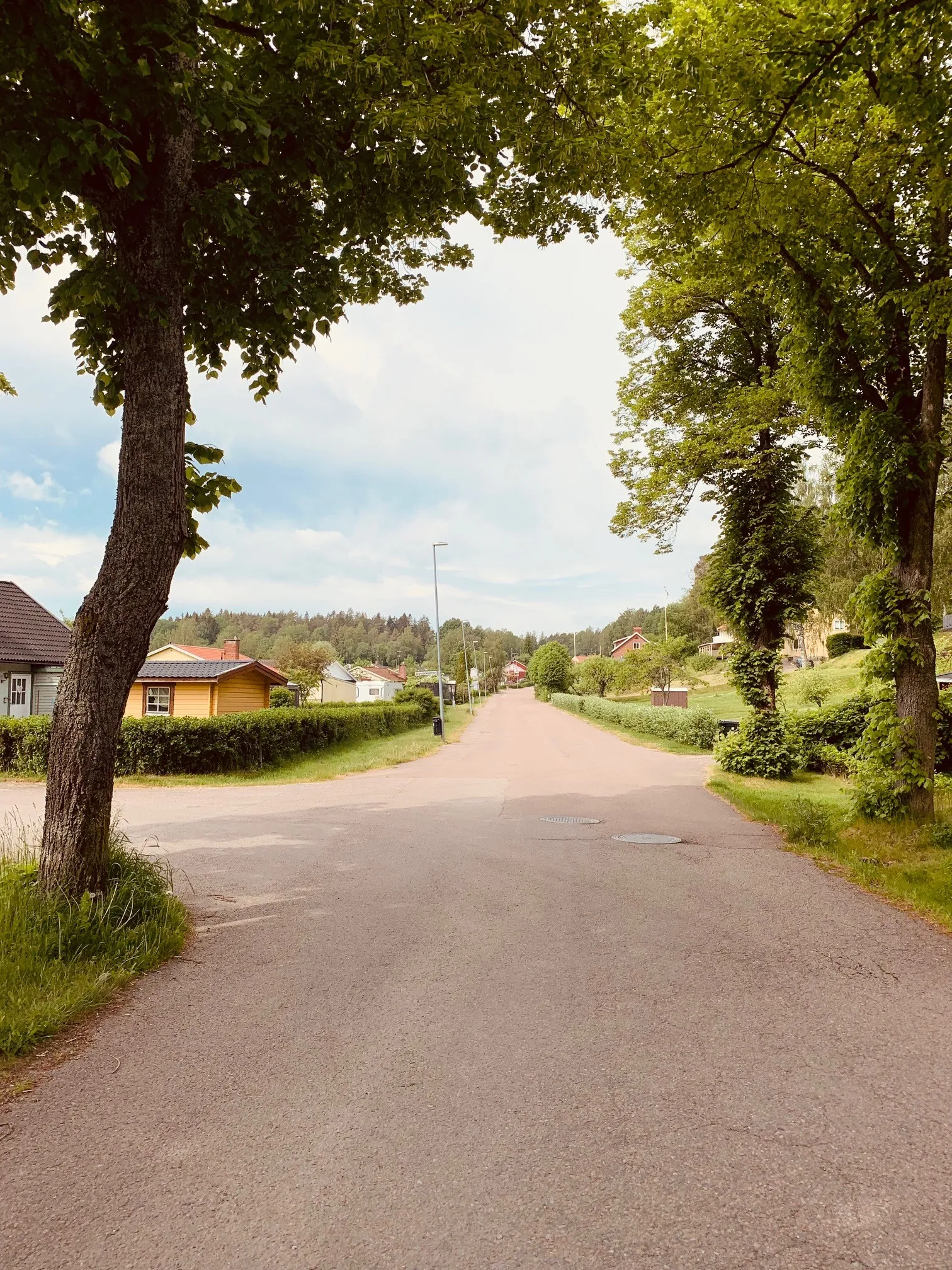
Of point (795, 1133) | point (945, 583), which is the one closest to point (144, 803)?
point (795, 1133)

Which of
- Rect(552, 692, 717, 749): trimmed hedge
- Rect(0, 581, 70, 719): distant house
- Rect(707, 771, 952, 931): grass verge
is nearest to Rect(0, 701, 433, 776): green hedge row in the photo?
Rect(0, 581, 70, 719): distant house

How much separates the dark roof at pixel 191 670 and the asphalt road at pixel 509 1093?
72.0 feet

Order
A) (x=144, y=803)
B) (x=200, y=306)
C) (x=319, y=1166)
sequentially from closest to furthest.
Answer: (x=319, y=1166) → (x=200, y=306) → (x=144, y=803)

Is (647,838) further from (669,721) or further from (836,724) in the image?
(669,721)

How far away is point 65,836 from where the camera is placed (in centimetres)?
455

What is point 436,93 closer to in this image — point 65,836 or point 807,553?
point 65,836

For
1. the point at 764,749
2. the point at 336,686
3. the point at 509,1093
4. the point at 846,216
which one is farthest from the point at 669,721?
the point at 336,686

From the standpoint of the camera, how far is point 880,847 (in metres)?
7.30

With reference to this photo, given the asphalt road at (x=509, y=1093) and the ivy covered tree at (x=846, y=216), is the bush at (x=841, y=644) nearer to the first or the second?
the ivy covered tree at (x=846, y=216)

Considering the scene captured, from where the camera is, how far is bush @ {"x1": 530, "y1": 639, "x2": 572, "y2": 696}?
7531 cm

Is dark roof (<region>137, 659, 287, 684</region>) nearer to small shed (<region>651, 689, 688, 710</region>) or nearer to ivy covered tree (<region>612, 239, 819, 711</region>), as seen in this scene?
ivy covered tree (<region>612, 239, 819, 711</region>)

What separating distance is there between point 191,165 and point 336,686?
6563 centimetres

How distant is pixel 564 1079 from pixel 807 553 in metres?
13.3

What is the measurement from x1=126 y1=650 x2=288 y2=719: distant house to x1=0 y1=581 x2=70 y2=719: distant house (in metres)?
3.11
